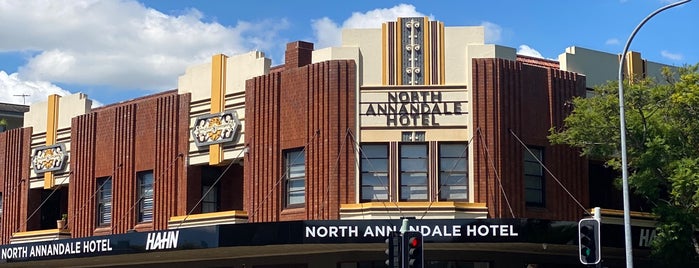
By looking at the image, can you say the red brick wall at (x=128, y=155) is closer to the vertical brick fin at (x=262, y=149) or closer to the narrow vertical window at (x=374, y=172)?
the vertical brick fin at (x=262, y=149)

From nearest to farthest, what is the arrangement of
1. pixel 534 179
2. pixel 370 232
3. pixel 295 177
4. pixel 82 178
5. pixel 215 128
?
pixel 370 232
pixel 534 179
pixel 295 177
pixel 215 128
pixel 82 178

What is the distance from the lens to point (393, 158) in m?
32.6

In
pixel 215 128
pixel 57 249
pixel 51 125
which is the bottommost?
pixel 57 249

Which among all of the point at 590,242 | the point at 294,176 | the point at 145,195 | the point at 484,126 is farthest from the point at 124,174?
the point at 590,242

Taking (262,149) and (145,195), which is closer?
(262,149)

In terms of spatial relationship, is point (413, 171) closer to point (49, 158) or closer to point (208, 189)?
point (208, 189)

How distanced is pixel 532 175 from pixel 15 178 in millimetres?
21074

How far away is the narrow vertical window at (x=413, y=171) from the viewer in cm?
3250

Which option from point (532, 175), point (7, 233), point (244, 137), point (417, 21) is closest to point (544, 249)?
point (532, 175)

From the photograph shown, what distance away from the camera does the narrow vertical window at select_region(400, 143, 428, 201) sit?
32500 mm

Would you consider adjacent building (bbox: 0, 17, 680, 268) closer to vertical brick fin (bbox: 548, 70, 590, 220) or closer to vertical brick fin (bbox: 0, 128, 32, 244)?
vertical brick fin (bbox: 548, 70, 590, 220)

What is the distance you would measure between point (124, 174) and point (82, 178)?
2430 millimetres

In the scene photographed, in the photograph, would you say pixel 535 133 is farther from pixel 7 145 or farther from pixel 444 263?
pixel 7 145

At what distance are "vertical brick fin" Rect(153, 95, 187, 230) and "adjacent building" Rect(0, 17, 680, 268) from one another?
798 mm
